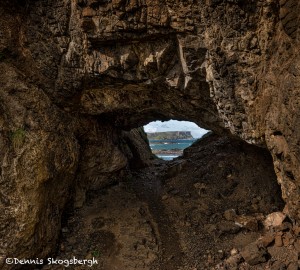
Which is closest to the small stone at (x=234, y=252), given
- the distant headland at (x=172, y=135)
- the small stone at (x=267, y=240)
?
the small stone at (x=267, y=240)

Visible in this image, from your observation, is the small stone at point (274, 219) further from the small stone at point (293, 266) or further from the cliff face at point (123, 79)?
the small stone at point (293, 266)

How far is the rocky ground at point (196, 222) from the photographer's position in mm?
10620

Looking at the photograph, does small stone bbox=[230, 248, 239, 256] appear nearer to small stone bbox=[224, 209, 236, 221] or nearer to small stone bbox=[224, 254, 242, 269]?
small stone bbox=[224, 254, 242, 269]

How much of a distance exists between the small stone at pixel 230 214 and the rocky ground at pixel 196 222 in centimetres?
5

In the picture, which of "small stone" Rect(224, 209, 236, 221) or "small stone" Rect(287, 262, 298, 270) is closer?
"small stone" Rect(287, 262, 298, 270)

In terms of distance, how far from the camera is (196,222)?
13289mm

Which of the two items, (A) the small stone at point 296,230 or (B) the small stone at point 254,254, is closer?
(A) the small stone at point 296,230

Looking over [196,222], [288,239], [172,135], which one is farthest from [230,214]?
[172,135]

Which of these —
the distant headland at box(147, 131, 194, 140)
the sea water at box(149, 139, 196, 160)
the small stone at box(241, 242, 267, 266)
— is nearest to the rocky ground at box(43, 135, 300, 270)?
the small stone at box(241, 242, 267, 266)

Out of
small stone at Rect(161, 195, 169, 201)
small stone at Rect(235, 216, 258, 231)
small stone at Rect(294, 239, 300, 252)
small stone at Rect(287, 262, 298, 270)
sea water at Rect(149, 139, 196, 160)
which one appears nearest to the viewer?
small stone at Rect(287, 262, 298, 270)

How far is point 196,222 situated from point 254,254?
368 cm

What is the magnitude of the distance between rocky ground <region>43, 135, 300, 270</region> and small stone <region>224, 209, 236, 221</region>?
0.05m

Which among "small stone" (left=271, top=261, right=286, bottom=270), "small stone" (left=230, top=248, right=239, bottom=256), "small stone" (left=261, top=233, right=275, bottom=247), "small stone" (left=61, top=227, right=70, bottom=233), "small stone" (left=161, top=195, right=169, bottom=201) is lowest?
"small stone" (left=61, top=227, right=70, bottom=233)

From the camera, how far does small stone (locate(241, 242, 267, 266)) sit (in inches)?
388
